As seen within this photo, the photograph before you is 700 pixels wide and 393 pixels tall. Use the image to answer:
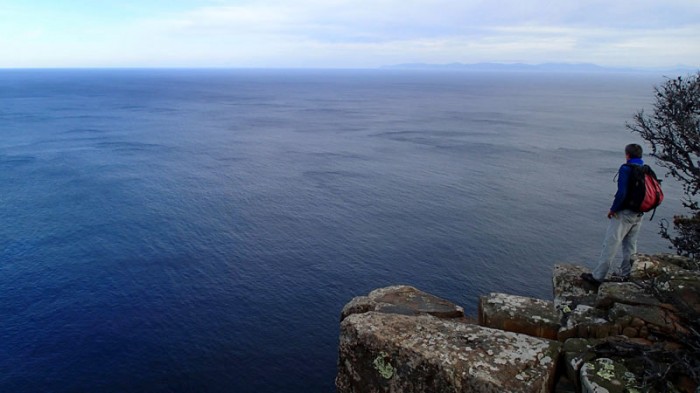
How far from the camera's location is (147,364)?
42.3 m

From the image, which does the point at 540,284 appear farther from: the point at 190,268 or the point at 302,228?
the point at 190,268

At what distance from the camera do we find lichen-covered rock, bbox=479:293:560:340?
40.4 ft

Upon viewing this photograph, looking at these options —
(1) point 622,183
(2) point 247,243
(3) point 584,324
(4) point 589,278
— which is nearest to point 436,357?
(3) point 584,324

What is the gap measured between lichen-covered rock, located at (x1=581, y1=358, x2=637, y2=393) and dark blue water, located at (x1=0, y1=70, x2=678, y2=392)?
33.3 meters

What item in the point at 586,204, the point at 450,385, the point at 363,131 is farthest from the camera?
the point at 363,131

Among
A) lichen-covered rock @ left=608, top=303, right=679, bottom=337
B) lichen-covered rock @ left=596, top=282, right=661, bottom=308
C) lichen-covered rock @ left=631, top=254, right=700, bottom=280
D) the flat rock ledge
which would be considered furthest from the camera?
lichen-covered rock @ left=631, top=254, right=700, bottom=280

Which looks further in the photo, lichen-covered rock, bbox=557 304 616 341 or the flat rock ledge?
lichen-covered rock, bbox=557 304 616 341

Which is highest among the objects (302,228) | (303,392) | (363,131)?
(363,131)

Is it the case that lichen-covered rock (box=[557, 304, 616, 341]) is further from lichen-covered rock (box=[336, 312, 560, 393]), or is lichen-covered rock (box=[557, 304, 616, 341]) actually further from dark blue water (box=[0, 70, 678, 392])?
dark blue water (box=[0, 70, 678, 392])

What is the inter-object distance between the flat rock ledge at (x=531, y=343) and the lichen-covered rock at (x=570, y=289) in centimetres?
6

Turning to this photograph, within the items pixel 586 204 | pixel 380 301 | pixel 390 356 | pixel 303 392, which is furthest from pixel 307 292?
pixel 586 204

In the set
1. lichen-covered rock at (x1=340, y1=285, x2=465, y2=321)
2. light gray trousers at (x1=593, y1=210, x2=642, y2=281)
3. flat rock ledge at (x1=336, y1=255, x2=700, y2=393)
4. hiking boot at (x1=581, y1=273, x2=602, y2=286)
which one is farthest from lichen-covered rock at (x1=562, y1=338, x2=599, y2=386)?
hiking boot at (x1=581, y1=273, x2=602, y2=286)

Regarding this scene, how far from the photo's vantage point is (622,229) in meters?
15.2

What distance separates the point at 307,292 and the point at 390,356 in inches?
1738
